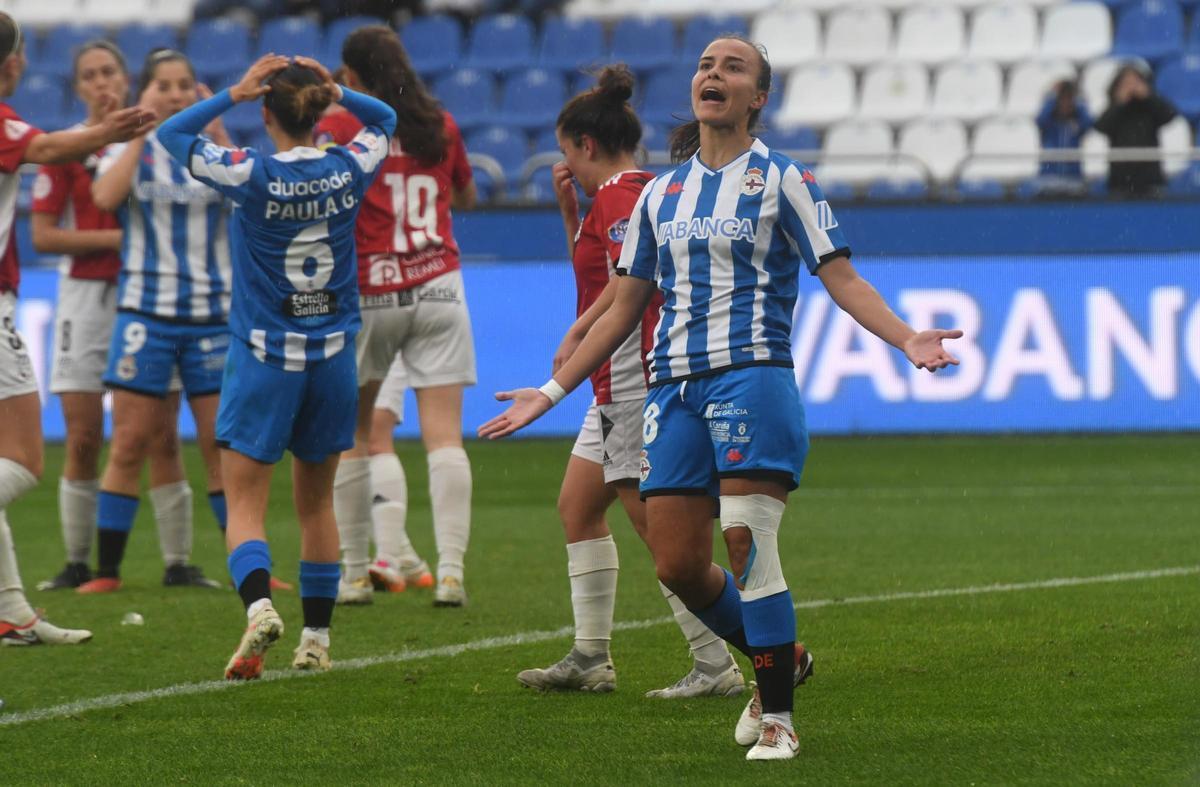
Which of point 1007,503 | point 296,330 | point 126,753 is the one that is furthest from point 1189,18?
point 126,753

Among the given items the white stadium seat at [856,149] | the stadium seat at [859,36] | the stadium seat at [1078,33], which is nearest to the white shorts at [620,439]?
the white stadium seat at [856,149]

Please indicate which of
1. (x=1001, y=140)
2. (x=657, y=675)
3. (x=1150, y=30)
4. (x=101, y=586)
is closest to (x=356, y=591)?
(x=101, y=586)

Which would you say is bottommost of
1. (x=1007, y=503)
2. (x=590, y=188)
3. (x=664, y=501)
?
(x=1007, y=503)

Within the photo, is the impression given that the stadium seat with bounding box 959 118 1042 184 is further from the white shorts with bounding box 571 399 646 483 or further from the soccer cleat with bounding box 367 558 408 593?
the white shorts with bounding box 571 399 646 483

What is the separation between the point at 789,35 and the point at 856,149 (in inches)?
104

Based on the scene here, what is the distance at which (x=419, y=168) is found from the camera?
7.46 m

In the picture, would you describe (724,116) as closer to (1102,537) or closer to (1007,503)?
(1102,537)

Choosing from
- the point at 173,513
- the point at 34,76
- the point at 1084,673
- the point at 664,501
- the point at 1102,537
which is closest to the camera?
the point at 664,501

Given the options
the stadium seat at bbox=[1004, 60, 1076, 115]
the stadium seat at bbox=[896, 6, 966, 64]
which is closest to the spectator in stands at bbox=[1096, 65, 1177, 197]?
the stadium seat at bbox=[1004, 60, 1076, 115]

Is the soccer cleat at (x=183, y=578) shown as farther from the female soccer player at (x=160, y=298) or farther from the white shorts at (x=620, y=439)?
the white shorts at (x=620, y=439)

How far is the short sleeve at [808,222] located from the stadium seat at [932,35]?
14.8 m

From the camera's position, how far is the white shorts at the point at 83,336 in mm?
8055

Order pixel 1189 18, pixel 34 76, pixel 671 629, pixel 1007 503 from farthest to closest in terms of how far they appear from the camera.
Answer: pixel 34 76
pixel 1189 18
pixel 1007 503
pixel 671 629

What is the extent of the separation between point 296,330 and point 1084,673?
2.58 meters
